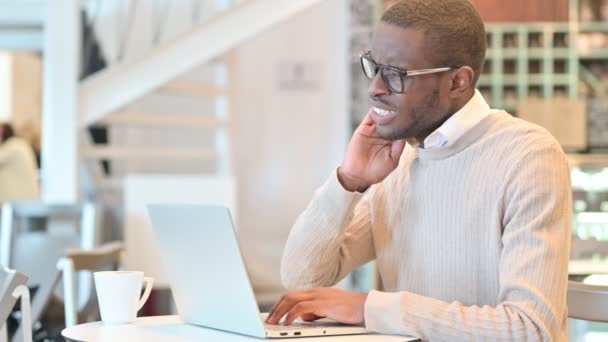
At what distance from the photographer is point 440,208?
177 cm

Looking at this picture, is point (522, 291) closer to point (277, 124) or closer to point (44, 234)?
point (44, 234)

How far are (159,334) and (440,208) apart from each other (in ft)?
1.67

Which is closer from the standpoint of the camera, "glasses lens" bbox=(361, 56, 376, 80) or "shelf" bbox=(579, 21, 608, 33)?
"glasses lens" bbox=(361, 56, 376, 80)

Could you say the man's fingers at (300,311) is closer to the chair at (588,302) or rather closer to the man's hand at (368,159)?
the man's hand at (368,159)

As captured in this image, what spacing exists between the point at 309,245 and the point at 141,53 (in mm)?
4349

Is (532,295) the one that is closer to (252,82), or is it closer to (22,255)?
(22,255)

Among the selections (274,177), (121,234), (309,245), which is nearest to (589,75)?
(274,177)

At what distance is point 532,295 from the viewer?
155cm

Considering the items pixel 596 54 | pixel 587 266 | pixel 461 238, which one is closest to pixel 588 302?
pixel 461 238

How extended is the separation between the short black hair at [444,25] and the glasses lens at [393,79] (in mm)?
62

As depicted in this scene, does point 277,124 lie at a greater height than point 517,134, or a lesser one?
lesser

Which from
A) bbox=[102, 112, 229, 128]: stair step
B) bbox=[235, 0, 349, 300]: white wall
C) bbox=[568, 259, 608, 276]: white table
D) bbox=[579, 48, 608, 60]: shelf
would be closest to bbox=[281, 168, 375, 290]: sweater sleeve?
bbox=[568, 259, 608, 276]: white table

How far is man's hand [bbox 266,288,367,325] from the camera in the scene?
166cm

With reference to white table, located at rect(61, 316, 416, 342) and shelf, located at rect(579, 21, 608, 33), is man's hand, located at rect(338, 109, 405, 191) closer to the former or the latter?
white table, located at rect(61, 316, 416, 342)
